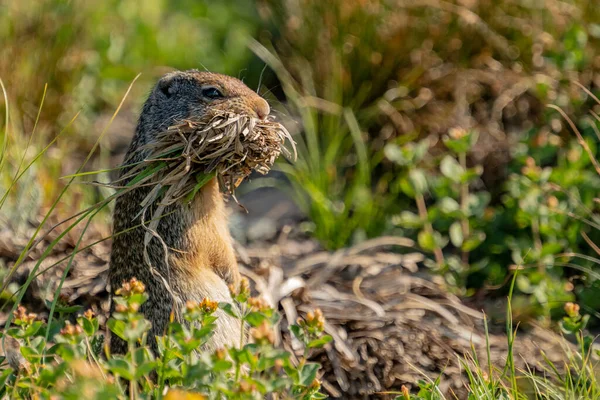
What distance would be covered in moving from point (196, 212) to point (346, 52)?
260cm

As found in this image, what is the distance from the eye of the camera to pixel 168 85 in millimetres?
3836

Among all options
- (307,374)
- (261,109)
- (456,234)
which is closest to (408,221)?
(456,234)

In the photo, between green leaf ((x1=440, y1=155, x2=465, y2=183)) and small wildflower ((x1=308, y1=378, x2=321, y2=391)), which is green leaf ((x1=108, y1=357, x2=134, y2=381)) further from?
green leaf ((x1=440, y1=155, x2=465, y2=183))

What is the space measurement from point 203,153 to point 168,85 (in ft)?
1.87

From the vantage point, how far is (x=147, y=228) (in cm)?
331

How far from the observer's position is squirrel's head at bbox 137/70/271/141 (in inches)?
140

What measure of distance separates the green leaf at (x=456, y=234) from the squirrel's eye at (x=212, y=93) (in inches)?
66.0

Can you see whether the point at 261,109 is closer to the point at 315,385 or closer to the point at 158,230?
the point at 158,230

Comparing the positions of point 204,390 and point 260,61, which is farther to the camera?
point 260,61

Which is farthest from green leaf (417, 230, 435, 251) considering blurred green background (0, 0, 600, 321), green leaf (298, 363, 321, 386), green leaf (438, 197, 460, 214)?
green leaf (298, 363, 321, 386)

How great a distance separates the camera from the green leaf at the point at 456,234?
4621 mm

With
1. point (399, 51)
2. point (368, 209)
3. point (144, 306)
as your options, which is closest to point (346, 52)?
point (399, 51)

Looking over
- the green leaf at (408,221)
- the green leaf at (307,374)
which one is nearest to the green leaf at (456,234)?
the green leaf at (408,221)

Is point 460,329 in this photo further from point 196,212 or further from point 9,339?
point 9,339
